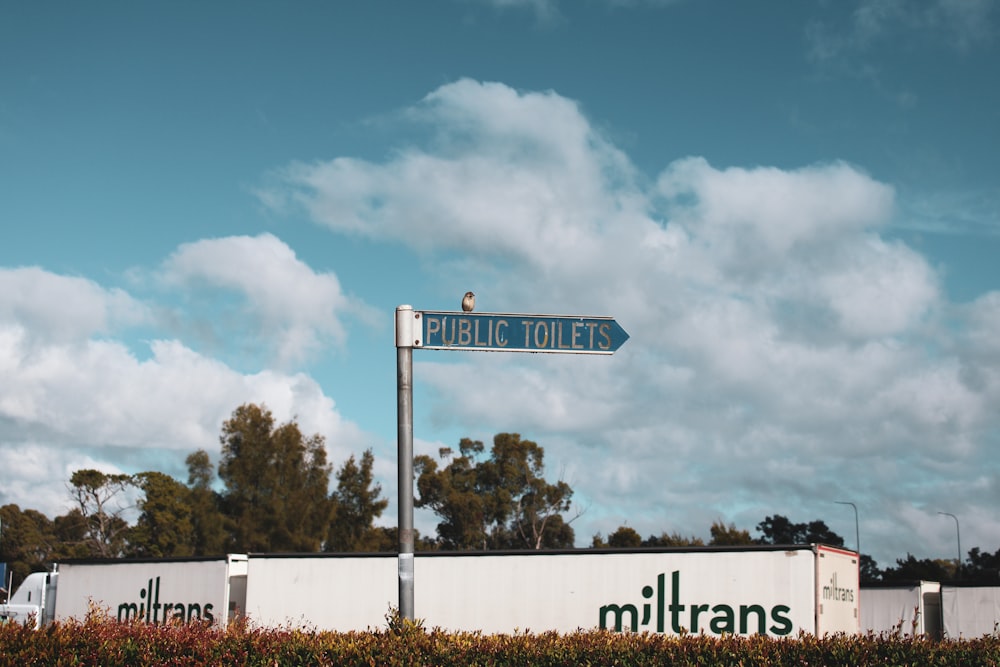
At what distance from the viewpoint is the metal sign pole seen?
350 inches

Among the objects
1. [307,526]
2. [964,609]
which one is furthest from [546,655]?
[307,526]

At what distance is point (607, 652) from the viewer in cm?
851

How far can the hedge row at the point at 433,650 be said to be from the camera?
8273 millimetres

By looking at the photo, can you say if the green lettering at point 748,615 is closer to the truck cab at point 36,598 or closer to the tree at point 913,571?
the truck cab at point 36,598

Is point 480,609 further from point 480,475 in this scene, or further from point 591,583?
point 480,475

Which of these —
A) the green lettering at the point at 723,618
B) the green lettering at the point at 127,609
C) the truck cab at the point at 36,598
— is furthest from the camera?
the truck cab at the point at 36,598

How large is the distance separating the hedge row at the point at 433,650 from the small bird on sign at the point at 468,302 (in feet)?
9.79

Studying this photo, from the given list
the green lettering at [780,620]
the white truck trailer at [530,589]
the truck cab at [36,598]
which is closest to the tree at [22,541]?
the truck cab at [36,598]

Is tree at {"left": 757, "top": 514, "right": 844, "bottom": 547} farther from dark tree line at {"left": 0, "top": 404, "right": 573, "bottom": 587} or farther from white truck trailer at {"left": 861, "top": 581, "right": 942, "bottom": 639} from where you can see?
white truck trailer at {"left": 861, "top": 581, "right": 942, "bottom": 639}

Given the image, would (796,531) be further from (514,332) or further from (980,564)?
(514,332)

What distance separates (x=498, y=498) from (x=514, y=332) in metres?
63.6

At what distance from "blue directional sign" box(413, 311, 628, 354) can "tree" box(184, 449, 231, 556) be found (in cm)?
5508

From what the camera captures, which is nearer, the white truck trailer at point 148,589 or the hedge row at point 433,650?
the hedge row at point 433,650

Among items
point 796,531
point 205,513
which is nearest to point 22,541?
point 205,513
